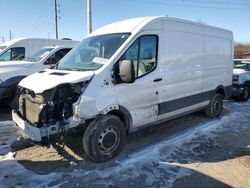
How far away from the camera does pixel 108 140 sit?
16.2 ft

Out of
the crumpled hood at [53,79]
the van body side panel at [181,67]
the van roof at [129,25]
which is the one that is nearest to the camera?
the crumpled hood at [53,79]

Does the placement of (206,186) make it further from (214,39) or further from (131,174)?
(214,39)

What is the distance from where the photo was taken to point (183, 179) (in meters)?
4.39

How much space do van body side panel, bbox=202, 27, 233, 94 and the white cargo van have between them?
297 millimetres

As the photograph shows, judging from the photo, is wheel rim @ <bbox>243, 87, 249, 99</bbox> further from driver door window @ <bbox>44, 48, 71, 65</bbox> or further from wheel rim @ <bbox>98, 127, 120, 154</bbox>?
wheel rim @ <bbox>98, 127, 120, 154</bbox>

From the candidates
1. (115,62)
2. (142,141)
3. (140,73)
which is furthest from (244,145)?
(115,62)

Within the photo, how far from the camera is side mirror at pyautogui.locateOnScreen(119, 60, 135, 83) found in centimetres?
474

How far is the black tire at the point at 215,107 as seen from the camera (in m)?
8.02

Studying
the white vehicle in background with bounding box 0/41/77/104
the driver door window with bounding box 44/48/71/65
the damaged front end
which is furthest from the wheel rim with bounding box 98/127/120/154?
the driver door window with bounding box 44/48/71/65

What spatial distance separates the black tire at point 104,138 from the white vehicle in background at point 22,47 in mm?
8599

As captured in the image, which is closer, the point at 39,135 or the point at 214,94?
the point at 39,135

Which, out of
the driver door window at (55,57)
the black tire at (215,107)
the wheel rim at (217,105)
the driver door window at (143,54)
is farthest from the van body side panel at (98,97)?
the driver door window at (55,57)

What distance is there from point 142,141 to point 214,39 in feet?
12.3

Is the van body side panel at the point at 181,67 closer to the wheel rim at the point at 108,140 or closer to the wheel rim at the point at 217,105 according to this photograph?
the wheel rim at the point at 217,105
